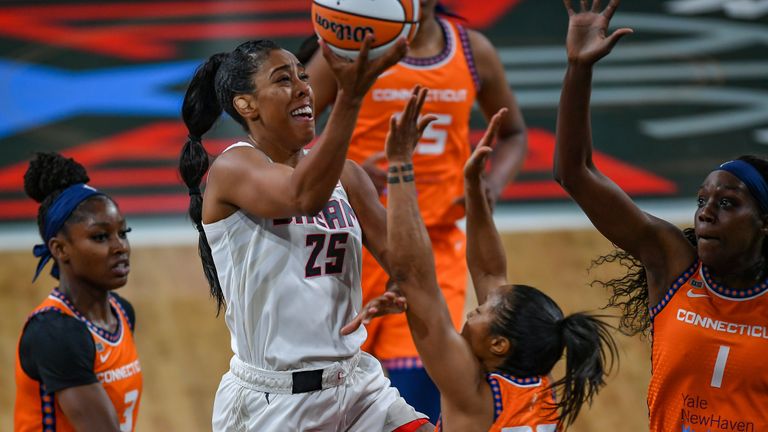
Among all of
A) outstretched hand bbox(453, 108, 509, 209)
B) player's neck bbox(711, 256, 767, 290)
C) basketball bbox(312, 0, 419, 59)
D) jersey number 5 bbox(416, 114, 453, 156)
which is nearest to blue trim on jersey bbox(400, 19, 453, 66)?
jersey number 5 bbox(416, 114, 453, 156)

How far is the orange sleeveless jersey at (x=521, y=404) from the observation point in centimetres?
309

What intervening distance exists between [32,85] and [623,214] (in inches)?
258

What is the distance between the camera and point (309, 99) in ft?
10.6

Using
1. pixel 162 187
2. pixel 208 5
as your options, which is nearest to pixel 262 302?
pixel 162 187

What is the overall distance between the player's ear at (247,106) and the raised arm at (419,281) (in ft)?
1.62

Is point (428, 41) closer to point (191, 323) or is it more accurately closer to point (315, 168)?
point (315, 168)

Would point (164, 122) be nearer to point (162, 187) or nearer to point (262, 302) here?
point (162, 187)

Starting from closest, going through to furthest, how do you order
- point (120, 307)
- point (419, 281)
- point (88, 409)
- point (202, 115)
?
point (419, 281) → point (202, 115) → point (88, 409) → point (120, 307)

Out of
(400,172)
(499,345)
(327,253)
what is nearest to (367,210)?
(327,253)

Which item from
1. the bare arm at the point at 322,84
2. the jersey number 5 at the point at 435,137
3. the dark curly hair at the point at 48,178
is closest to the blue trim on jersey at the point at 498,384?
the bare arm at the point at 322,84

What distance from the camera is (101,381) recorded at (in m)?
3.96

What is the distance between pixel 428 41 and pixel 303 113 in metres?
1.73

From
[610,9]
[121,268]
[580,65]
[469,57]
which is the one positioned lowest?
[121,268]

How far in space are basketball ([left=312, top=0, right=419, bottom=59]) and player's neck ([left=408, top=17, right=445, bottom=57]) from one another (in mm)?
1182
